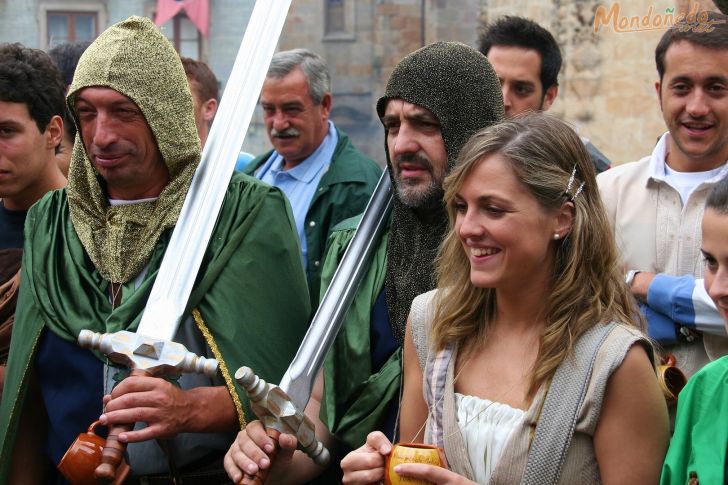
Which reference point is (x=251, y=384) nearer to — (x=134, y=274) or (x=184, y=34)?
(x=134, y=274)

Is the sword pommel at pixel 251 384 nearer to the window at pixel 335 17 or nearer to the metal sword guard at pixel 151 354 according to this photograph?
the metal sword guard at pixel 151 354

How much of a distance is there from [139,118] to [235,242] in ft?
1.58

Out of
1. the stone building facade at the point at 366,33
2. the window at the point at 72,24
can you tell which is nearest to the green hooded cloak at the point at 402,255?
the stone building facade at the point at 366,33

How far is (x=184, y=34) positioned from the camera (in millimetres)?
22453

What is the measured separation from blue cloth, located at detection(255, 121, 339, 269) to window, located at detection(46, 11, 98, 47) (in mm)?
17537

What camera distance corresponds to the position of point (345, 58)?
80.4 ft

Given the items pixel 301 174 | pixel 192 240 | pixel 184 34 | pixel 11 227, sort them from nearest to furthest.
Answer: pixel 192 240 → pixel 11 227 → pixel 301 174 → pixel 184 34

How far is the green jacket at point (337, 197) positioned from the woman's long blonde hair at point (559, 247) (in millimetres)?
1761

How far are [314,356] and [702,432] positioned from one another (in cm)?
114

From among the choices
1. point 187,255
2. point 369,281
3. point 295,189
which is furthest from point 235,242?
point 295,189

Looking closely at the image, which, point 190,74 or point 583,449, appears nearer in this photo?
point 583,449

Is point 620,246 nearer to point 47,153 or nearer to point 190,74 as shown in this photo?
point 47,153

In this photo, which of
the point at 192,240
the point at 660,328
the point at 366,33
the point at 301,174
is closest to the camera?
the point at 660,328


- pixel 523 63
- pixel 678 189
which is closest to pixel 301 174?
pixel 523 63
